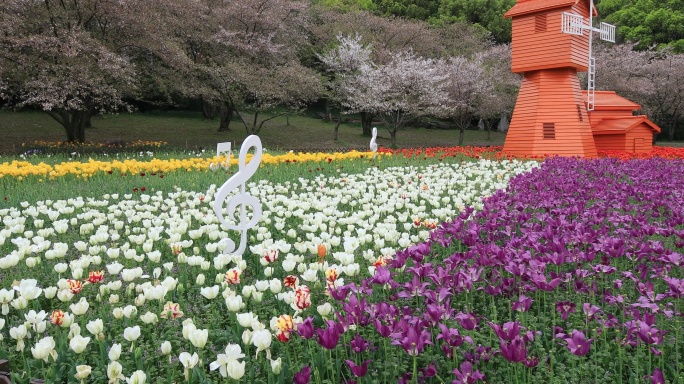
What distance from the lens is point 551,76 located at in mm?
20203

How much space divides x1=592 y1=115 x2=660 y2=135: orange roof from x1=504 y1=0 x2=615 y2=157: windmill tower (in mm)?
3012

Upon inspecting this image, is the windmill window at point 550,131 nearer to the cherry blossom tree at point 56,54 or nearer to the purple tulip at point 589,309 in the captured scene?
the cherry blossom tree at point 56,54

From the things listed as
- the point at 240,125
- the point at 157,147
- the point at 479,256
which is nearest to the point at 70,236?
the point at 479,256

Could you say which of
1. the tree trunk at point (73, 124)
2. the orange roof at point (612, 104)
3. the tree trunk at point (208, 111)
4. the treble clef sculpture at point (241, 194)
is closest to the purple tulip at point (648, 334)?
the treble clef sculpture at point (241, 194)

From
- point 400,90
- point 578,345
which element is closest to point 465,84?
point 400,90

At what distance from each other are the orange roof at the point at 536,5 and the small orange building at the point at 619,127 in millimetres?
5401

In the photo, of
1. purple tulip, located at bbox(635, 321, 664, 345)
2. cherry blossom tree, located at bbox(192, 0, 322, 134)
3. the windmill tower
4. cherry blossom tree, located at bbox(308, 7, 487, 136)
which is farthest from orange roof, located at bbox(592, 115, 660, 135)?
purple tulip, located at bbox(635, 321, 664, 345)

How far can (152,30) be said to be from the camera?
21062mm

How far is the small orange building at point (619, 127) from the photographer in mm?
23266

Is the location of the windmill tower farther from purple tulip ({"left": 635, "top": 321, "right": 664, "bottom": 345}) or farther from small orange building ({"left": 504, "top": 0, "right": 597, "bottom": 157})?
purple tulip ({"left": 635, "top": 321, "right": 664, "bottom": 345})

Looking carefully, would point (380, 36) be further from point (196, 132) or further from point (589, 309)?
point (589, 309)

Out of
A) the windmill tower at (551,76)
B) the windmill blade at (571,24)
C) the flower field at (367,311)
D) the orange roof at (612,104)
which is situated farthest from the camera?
the orange roof at (612,104)

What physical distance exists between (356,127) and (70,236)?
37980 millimetres

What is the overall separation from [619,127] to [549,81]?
5.11m
